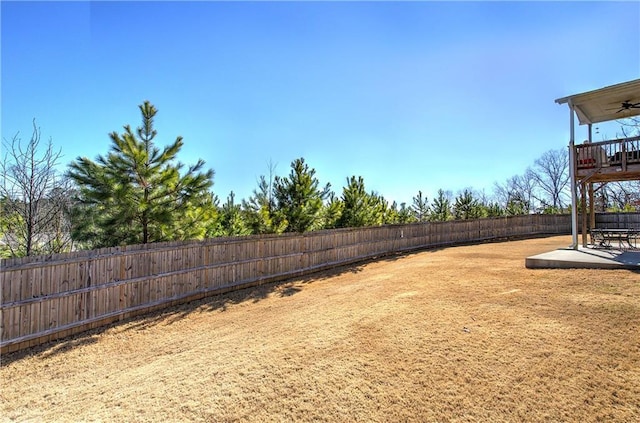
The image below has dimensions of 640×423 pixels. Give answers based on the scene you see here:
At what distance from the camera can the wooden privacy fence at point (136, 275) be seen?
4625mm

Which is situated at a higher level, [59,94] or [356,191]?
[59,94]

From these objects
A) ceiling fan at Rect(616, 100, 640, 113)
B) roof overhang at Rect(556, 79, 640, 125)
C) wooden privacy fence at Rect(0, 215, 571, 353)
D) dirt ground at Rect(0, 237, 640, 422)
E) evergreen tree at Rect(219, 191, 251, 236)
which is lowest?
dirt ground at Rect(0, 237, 640, 422)

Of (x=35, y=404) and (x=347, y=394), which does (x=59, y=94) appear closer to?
(x=35, y=404)

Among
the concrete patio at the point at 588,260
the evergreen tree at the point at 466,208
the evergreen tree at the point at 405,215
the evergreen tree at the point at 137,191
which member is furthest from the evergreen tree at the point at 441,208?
the evergreen tree at the point at 137,191

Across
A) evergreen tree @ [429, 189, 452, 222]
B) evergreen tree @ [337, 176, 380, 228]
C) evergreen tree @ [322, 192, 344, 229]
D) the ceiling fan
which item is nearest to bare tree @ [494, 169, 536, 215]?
evergreen tree @ [429, 189, 452, 222]

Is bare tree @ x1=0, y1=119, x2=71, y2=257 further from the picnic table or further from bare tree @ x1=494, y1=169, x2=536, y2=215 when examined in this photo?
bare tree @ x1=494, y1=169, x2=536, y2=215

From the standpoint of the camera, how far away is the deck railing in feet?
27.9

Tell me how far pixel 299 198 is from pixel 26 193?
6.70m

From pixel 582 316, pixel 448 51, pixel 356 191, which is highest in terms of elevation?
pixel 448 51

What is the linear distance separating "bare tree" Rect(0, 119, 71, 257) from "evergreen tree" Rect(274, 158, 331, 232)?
580 cm

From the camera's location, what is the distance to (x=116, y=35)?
6047mm

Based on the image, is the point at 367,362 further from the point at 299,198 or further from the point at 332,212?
the point at 332,212

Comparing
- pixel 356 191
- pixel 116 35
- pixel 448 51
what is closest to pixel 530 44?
pixel 448 51

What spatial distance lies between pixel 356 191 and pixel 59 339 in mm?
10183
